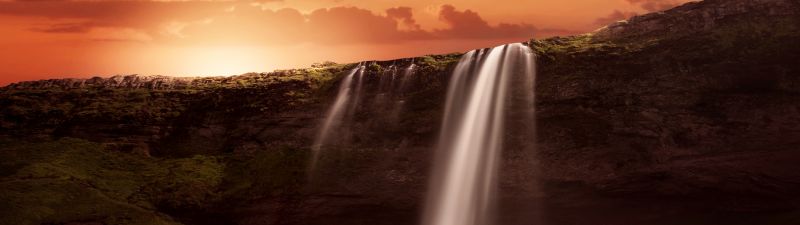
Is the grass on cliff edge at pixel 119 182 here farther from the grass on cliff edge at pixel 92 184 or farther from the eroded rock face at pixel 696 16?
the eroded rock face at pixel 696 16

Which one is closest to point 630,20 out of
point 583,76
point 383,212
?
point 583,76

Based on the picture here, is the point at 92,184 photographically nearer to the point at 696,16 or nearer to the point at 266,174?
the point at 266,174

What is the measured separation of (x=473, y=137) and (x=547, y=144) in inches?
155

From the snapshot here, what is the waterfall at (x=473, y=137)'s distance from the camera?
33.7m

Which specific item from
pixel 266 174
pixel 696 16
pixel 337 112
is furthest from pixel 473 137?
pixel 696 16

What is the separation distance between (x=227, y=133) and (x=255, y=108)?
7.89 ft

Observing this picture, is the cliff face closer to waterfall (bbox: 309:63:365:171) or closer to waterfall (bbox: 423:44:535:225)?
waterfall (bbox: 309:63:365:171)

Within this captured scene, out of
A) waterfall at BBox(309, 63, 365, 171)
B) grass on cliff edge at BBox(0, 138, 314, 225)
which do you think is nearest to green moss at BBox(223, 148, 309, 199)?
grass on cliff edge at BBox(0, 138, 314, 225)

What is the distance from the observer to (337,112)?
39906 mm

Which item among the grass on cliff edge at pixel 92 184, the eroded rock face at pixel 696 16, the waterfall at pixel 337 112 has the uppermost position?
the eroded rock face at pixel 696 16

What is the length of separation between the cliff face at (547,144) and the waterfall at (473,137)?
31.3 inches

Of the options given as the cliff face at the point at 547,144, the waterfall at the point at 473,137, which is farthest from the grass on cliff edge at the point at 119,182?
the waterfall at the point at 473,137

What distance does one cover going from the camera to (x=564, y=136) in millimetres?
34062

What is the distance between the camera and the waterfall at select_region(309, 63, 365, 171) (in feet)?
126
